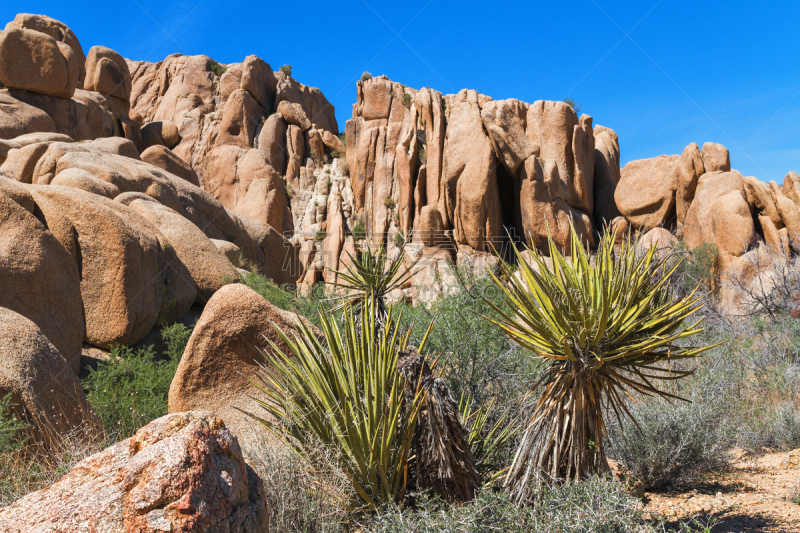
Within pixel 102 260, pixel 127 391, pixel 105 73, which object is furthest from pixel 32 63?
pixel 127 391

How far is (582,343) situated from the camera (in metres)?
3.32

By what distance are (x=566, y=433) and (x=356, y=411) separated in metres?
1.50

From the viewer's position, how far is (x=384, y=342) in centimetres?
Result: 364

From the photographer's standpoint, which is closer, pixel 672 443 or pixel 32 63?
pixel 672 443

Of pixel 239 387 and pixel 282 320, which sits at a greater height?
pixel 282 320

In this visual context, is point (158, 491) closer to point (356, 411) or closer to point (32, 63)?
point (356, 411)

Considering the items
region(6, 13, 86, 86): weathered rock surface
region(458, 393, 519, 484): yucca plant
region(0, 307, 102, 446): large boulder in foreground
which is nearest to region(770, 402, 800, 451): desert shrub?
region(458, 393, 519, 484): yucca plant

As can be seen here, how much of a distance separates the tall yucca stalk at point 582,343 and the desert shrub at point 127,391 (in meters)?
3.90

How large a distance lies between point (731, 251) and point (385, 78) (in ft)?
69.4

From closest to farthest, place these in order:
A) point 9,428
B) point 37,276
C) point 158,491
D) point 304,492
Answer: point 158,491, point 304,492, point 9,428, point 37,276

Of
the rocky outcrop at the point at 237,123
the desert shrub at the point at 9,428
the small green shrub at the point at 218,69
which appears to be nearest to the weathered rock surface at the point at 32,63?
the rocky outcrop at the point at 237,123

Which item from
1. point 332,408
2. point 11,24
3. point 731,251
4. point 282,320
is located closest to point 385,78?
point 11,24

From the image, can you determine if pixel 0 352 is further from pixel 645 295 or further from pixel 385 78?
pixel 385 78

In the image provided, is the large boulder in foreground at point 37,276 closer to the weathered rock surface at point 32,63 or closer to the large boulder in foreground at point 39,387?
the large boulder in foreground at point 39,387
